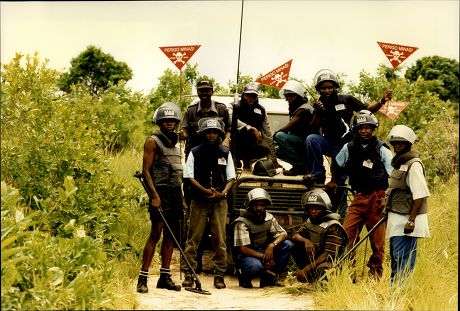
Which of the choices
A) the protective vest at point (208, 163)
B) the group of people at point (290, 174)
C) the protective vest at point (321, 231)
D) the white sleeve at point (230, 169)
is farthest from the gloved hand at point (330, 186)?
the protective vest at point (208, 163)

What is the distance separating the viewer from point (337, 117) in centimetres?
1161

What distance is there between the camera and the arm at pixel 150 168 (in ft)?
31.9

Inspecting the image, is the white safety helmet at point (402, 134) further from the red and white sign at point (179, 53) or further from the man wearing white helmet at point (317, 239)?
the red and white sign at point (179, 53)

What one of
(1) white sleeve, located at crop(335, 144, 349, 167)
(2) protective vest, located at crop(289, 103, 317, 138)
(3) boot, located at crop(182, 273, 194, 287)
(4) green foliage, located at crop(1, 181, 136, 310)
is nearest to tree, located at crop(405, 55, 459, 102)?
(2) protective vest, located at crop(289, 103, 317, 138)

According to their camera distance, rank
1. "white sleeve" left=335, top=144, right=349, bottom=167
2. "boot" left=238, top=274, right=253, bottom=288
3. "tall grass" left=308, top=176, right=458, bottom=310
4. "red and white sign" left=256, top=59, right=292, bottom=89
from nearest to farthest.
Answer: "tall grass" left=308, top=176, right=458, bottom=310
"boot" left=238, top=274, right=253, bottom=288
"white sleeve" left=335, top=144, right=349, bottom=167
"red and white sign" left=256, top=59, right=292, bottom=89

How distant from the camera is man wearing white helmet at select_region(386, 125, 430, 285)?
31.3ft

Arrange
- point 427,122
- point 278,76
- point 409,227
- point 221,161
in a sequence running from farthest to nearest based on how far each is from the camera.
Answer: point 427,122 → point 278,76 → point 221,161 → point 409,227

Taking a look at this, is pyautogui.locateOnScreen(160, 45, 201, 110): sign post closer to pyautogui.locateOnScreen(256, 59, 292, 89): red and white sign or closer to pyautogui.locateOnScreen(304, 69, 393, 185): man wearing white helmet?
pyautogui.locateOnScreen(256, 59, 292, 89): red and white sign

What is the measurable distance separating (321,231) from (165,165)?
2.08 meters

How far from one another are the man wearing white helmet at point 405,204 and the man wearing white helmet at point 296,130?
2164 millimetres

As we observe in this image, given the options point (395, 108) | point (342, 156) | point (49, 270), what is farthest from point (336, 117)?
point (49, 270)

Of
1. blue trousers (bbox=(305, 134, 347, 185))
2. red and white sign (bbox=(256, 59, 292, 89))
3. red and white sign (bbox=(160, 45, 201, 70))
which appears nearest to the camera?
blue trousers (bbox=(305, 134, 347, 185))

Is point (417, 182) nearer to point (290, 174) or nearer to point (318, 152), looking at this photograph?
point (318, 152)

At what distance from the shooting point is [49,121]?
1163 cm
